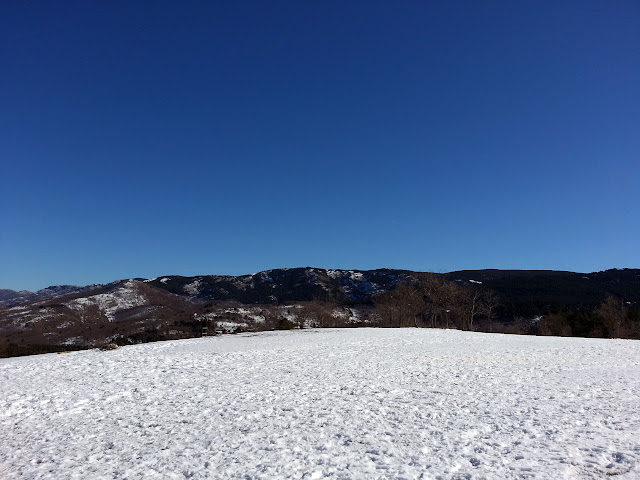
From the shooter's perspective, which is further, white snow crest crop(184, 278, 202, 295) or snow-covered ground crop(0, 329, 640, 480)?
white snow crest crop(184, 278, 202, 295)

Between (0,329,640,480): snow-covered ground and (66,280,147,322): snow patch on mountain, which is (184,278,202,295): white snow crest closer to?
(66,280,147,322): snow patch on mountain

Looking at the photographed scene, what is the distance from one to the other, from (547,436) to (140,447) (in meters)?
9.37

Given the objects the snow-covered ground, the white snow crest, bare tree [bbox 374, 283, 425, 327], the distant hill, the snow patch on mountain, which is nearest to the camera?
the snow-covered ground

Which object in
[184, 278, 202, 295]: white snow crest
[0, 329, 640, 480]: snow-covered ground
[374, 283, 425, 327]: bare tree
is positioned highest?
[184, 278, 202, 295]: white snow crest

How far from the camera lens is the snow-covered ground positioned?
753 cm

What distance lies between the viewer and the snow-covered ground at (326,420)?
24.7ft

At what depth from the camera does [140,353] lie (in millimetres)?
24500

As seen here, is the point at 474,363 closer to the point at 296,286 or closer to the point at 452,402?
the point at 452,402

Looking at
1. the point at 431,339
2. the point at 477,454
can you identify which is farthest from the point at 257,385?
the point at 431,339

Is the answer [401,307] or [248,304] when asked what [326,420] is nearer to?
[401,307]

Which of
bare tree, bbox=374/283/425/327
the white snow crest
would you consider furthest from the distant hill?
bare tree, bbox=374/283/425/327

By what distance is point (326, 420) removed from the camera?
1022cm

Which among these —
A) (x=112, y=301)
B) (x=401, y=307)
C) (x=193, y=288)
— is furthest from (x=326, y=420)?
(x=193, y=288)

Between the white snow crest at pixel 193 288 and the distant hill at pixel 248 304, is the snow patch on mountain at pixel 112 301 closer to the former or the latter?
the distant hill at pixel 248 304
